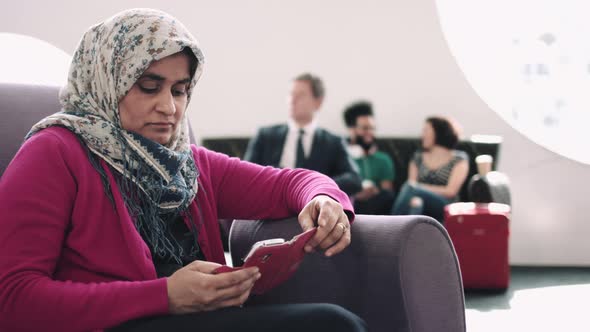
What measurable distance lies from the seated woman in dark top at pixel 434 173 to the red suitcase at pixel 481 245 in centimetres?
34

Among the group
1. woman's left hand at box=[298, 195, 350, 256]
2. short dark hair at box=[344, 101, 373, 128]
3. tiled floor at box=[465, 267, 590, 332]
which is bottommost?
tiled floor at box=[465, 267, 590, 332]

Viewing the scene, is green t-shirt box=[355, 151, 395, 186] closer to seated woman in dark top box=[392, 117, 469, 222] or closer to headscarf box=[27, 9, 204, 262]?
seated woman in dark top box=[392, 117, 469, 222]

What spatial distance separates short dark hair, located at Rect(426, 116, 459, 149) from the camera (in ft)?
15.8

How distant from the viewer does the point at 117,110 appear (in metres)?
1.46

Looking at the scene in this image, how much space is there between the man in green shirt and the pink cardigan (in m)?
3.42

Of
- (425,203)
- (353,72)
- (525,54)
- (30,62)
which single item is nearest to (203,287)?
(30,62)

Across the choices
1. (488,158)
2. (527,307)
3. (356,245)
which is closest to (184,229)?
(356,245)

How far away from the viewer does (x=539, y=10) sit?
5.31 meters

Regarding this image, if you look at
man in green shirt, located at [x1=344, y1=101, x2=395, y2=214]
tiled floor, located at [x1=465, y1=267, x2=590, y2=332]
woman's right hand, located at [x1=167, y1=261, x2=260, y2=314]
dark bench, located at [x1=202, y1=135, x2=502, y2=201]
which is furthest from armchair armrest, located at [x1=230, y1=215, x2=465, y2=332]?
dark bench, located at [x1=202, y1=135, x2=502, y2=201]

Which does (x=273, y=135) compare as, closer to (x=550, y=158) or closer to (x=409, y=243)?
(x=550, y=158)

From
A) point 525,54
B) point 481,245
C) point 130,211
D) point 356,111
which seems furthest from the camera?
point 525,54

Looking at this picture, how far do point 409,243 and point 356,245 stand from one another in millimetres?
117

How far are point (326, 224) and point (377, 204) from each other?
136 inches

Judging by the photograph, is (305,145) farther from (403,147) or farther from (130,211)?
(130,211)
